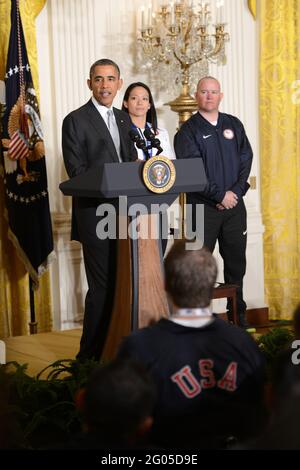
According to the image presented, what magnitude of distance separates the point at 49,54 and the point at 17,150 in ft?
2.95

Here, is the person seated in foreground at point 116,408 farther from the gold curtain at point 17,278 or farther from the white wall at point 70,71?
the white wall at point 70,71

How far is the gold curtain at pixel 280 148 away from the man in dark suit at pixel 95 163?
2529 mm

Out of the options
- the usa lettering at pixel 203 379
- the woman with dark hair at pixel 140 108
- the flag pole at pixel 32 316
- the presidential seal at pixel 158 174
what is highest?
the woman with dark hair at pixel 140 108

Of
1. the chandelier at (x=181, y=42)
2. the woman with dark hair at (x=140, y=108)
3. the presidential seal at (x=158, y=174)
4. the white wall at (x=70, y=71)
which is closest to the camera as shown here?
the presidential seal at (x=158, y=174)

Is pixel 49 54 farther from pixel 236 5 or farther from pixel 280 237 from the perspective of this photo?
pixel 280 237

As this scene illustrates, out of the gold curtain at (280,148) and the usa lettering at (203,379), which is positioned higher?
the gold curtain at (280,148)

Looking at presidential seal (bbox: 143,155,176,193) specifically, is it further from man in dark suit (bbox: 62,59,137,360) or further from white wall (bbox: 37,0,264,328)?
white wall (bbox: 37,0,264,328)

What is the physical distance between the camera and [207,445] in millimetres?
2443

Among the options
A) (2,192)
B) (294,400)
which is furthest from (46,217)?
(294,400)

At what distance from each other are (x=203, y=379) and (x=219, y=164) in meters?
3.42

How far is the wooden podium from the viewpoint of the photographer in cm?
405

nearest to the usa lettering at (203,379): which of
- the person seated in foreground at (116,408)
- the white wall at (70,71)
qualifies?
the person seated in foreground at (116,408)

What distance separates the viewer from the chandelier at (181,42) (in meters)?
6.08

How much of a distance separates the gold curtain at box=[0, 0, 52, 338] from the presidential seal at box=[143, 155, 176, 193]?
1.99 metres
